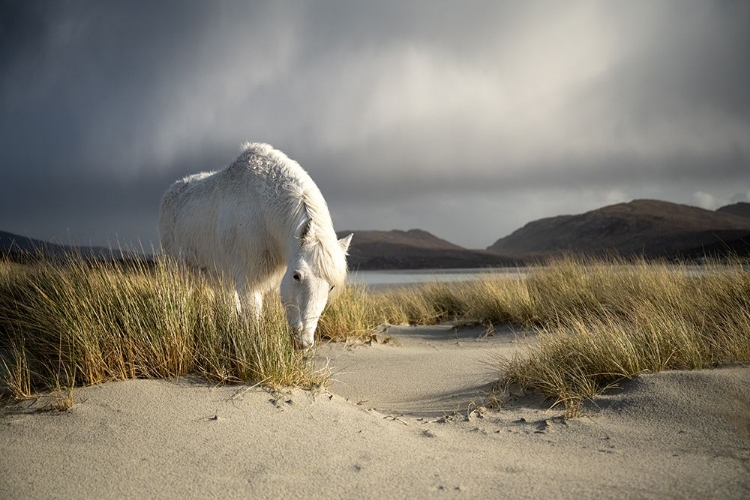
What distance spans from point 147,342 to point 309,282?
1347 mm

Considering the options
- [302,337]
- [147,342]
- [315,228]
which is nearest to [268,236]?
[315,228]

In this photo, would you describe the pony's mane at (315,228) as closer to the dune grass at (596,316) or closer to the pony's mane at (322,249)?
the pony's mane at (322,249)

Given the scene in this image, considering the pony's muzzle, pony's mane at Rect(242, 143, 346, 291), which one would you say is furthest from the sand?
pony's mane at Rect(242, 143, 346, 291)

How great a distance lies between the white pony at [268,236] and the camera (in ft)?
14.3

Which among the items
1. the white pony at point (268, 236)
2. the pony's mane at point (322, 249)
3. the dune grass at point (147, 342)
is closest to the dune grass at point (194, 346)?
the dune grass at point (147, 342)

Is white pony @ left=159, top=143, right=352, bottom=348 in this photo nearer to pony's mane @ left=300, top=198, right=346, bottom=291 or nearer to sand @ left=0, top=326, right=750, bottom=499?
pony's mane @ left=300, top=198, right=346, bottom=291

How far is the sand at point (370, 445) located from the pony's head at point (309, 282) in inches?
35.5

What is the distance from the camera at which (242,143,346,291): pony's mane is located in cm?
444

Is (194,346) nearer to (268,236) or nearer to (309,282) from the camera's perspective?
(309,282)

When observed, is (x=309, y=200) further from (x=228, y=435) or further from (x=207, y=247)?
(x=228, y=435)

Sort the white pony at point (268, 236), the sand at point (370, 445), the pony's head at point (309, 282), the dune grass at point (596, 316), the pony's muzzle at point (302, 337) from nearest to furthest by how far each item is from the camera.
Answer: the sand at point (370, 445), the dune grass at point (596, 316), the pony's muzzle at point (302, 337), the pony's head at point (309, 282), the white pony at point (268, 236)

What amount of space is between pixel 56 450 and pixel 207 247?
12.2ft

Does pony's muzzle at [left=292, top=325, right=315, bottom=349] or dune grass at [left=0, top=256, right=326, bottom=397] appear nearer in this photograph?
dune grass at [left=0, top=256, right=326, bottom=397]

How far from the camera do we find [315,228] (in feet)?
15.2
